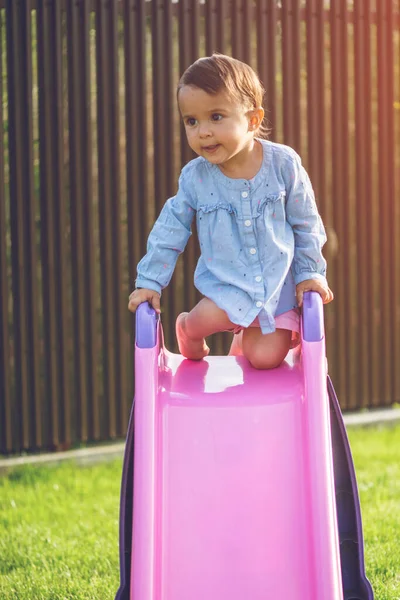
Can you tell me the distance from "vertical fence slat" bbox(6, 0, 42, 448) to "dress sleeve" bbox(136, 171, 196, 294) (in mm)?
2055

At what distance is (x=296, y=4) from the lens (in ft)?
18.6

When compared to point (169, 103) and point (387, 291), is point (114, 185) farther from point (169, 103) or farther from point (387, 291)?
point (387, 291)

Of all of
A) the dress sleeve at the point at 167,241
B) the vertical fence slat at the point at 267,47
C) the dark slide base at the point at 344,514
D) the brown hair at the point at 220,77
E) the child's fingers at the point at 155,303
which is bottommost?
the dark slide base at the point at 344,514

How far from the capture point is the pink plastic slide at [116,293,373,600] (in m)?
2.87

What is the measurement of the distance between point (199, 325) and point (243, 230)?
A: 13.6 inches

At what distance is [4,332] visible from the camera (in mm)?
5199

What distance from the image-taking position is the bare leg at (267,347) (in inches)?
129

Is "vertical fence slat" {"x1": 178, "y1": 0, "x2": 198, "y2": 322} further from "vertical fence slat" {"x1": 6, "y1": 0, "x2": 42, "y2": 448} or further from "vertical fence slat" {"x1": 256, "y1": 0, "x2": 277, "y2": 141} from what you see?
"vertical fence slat" {"x1": 6, "y1": 0, "x2": 42, "y2": 448}

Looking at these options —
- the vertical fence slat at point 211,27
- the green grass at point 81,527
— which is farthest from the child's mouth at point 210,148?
the vertical fence slat at point 211,27

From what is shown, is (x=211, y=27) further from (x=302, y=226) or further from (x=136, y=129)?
(x=302, y=226)

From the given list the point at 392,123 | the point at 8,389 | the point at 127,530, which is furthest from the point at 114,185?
the point at 127,530

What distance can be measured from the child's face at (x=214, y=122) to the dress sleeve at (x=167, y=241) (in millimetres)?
195

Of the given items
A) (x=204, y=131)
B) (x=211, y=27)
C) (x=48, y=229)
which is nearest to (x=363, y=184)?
(x=211, y=27)

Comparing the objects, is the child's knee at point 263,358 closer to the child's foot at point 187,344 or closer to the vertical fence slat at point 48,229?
the child's foot at point 187,344
